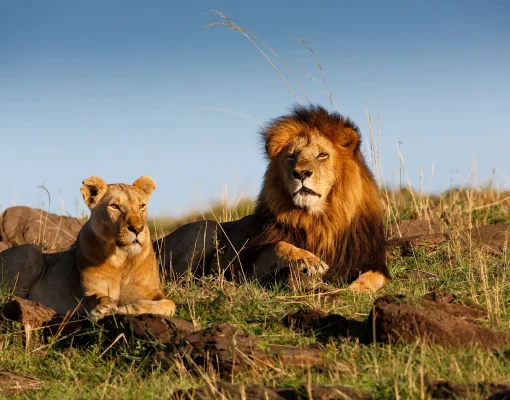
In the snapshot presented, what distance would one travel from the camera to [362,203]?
23.8ft

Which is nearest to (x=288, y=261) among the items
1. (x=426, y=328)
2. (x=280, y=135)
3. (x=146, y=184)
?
(x=280, y=135)

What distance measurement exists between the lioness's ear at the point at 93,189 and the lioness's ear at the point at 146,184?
0.74 ft

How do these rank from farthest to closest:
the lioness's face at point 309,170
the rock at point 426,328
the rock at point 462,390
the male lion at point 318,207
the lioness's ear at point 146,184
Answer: the male lion at point 318,207, the lioness's face at point 309,170, the lioness's ear at point 146,184, the rock at point 426,328, the rock at point 462,390

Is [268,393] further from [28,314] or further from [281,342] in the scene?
[28,314]

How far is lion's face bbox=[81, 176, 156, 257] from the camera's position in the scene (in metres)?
5.76


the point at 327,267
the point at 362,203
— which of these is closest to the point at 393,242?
the point at 362,203

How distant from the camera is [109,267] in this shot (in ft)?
20.0

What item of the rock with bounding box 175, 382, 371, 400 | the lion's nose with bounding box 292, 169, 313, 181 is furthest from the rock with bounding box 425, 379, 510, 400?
the lion's nose with bounding box 292, 169, 313, 181

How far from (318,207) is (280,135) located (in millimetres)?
649

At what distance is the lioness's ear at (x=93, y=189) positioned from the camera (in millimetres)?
6064

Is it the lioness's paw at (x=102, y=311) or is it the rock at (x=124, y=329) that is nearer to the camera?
the rock at (x=124, y=329)

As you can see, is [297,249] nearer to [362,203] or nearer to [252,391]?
[362,203]

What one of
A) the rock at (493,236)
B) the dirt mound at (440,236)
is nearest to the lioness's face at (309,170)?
the dirt mound at (440,236)

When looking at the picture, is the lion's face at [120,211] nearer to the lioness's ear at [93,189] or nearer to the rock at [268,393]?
the lioness's ear at [93,189]
